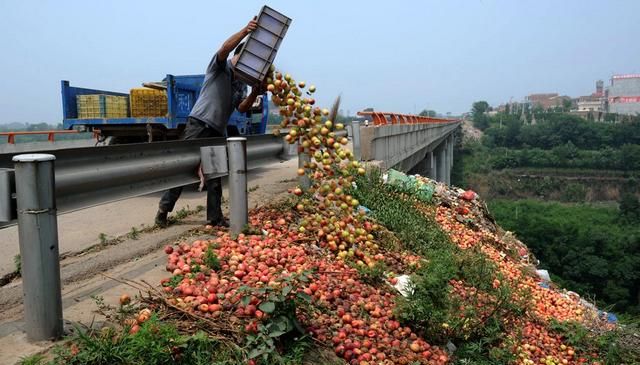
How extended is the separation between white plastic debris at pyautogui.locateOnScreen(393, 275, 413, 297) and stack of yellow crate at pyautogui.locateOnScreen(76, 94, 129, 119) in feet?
24.7

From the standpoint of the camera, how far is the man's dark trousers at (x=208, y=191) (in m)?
4.88

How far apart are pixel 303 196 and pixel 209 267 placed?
2257 millimetres

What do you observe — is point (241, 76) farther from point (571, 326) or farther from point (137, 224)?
point (571, 326)

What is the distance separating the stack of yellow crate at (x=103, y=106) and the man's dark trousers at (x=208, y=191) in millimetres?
5437

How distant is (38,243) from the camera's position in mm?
2408

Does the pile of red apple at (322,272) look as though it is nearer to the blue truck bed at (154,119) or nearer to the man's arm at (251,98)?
the man's arm at (251,98)

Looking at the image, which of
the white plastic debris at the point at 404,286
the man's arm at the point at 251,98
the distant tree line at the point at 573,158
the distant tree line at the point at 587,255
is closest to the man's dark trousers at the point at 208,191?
the man's arm at the point at 251,98

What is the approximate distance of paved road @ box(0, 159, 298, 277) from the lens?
520 centimetres

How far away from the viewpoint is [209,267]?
3.52m

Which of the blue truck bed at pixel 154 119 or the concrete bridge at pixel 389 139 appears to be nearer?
the concrete bridge at pixel 389 139

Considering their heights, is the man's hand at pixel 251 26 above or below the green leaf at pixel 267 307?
above

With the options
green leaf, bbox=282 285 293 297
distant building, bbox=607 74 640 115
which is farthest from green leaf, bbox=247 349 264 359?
distant building, bbox=607 74 640 115

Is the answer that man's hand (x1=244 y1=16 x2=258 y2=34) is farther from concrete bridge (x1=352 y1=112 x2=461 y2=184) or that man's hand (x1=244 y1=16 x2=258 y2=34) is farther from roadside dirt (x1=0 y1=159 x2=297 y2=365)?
concrete bridge (x1=352 y1=112 x2=461 y2=184)

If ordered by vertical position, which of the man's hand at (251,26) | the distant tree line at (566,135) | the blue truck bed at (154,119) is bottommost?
the distant tree line at (566,135)
